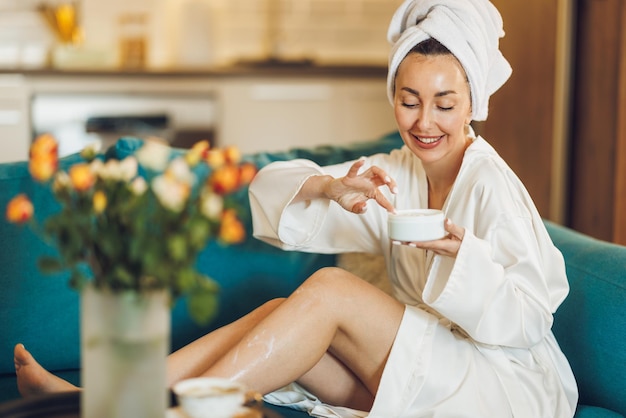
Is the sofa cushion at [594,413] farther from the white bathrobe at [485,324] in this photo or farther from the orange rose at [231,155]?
the orange rose at [231,155]

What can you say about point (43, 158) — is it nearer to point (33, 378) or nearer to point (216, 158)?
point (216, 158)

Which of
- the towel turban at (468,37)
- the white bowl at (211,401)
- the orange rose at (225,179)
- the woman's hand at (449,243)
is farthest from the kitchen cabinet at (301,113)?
the orange rose at (225,179)

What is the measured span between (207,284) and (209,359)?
0.73m

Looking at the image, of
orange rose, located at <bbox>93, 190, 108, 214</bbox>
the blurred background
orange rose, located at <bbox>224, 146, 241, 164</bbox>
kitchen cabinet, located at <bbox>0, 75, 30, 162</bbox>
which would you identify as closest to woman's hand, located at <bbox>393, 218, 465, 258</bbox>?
orange rose, located at <bbox>224, 146, 241, 164</bbox>

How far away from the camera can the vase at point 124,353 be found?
1123mm

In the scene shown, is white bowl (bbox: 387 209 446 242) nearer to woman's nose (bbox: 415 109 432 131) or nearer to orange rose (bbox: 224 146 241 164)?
woman's nose (bbox: 415 109 432 131)

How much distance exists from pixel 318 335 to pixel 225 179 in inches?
29.1

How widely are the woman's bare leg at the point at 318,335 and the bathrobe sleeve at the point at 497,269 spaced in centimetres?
14

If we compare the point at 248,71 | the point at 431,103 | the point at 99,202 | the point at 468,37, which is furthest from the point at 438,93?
the point at 248,71

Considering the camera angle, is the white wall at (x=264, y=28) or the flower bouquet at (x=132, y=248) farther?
the white wall at (x=264, y=28)

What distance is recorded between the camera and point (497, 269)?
1.64 m

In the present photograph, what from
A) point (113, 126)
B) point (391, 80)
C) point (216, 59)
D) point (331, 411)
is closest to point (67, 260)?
point (331, 411)

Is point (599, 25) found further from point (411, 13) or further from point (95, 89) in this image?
point (95, 89)

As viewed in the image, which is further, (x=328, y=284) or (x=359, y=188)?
(x=359, y=188)
